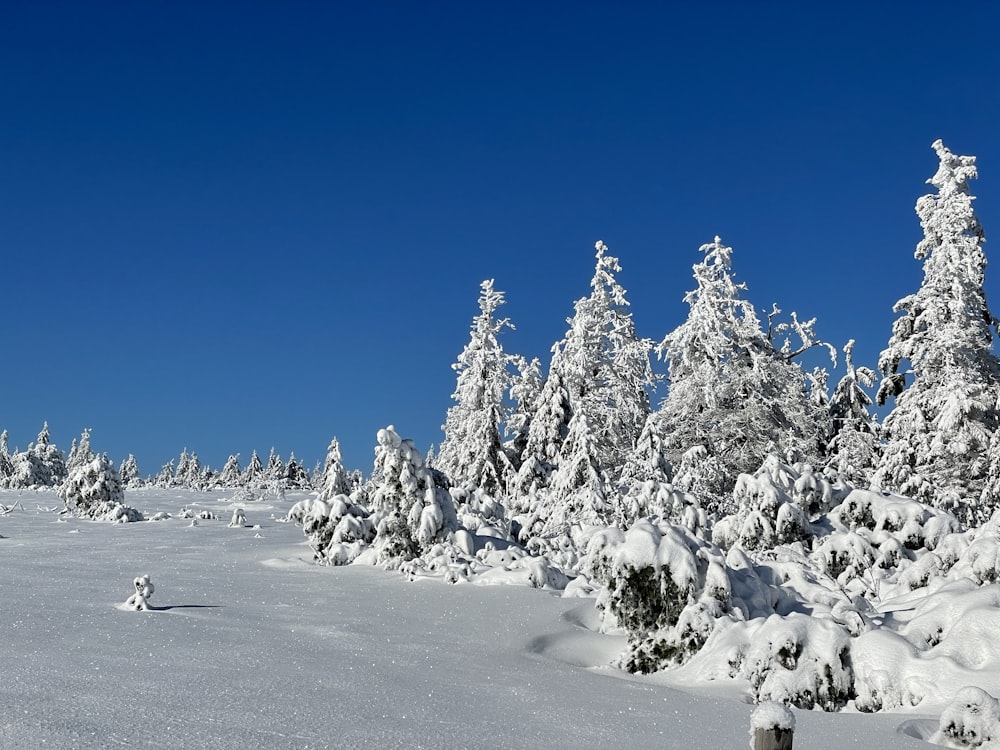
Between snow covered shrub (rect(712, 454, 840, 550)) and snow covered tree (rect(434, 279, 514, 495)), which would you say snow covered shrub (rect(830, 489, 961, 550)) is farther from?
snow covered tree (rect(434, 279, 514, 495))

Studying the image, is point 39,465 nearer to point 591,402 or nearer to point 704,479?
point 591,402

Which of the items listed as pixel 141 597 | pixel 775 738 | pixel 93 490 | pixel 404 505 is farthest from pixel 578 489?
pixel 775 738

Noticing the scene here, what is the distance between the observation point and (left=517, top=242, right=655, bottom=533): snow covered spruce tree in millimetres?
26508

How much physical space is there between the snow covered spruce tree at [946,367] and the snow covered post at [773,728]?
66.0 feet

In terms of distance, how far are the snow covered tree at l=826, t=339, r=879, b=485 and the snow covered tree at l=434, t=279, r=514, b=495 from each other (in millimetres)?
13140

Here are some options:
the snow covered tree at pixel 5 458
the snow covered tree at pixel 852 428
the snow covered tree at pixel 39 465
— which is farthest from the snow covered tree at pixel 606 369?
the snow covered tree at pixel 5 458

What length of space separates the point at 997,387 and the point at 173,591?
2259 centimetres

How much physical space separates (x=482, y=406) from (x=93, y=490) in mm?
15408

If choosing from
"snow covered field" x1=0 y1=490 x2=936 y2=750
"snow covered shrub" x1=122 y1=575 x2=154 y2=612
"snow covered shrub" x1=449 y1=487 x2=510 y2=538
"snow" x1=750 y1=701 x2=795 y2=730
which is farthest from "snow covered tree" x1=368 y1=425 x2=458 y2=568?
"snow" x1=750 y1=701 x2=795 y2=730

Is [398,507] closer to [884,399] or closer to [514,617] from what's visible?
[514,617]

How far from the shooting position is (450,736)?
493cm

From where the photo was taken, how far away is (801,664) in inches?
271

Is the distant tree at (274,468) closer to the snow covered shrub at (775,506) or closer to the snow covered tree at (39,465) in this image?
the snow covered tree at (39,465)

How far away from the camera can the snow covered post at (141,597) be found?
29.1 ft
